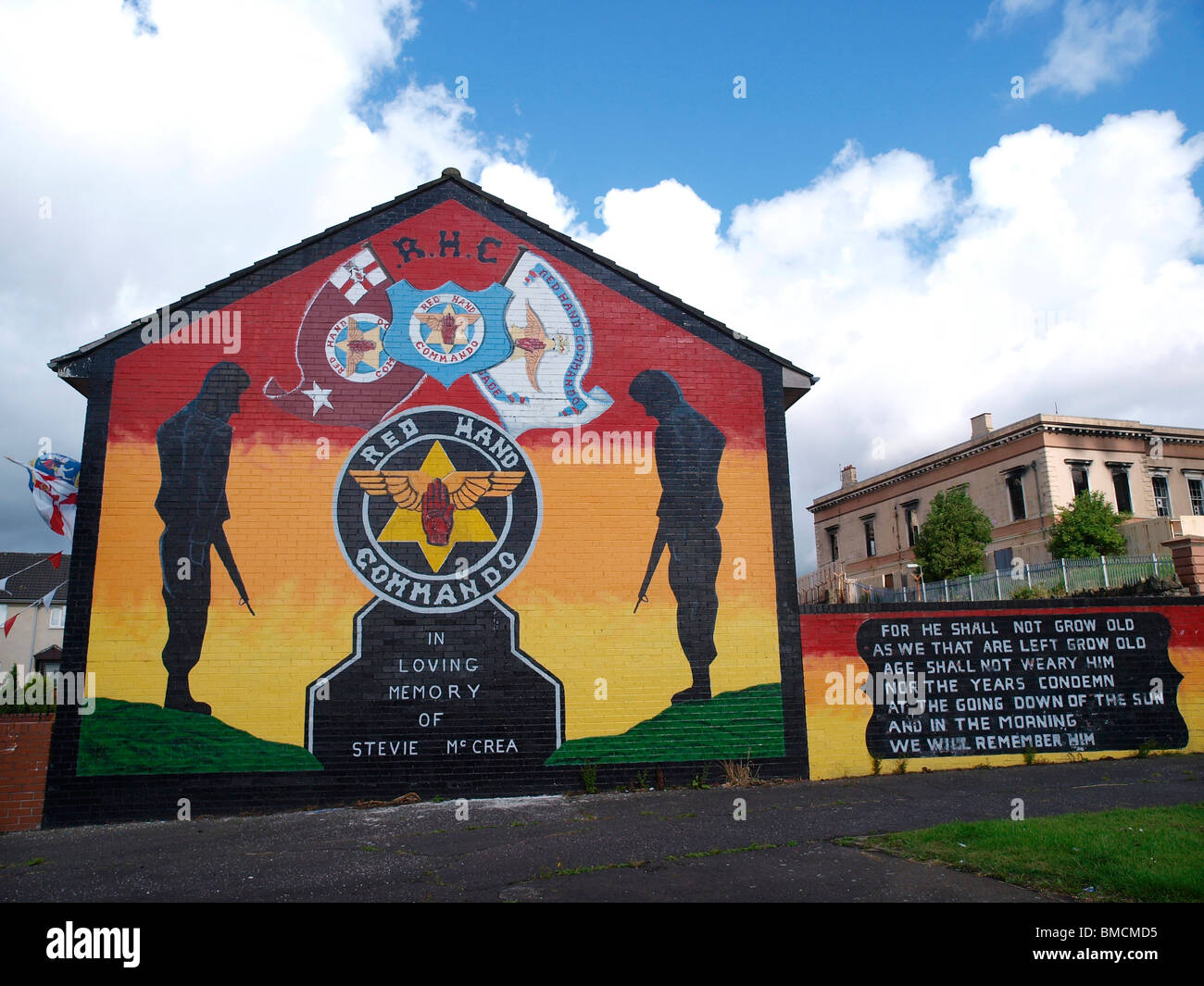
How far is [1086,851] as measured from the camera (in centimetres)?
608

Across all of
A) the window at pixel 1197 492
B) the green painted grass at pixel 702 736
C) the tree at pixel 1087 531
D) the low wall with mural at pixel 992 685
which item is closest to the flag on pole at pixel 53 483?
the green painted grass at pixel 702 736

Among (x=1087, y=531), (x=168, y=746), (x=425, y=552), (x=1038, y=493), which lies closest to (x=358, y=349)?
(x=425, y=552)

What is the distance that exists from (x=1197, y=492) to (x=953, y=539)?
39.0 ft

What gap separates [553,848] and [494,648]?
3.61m

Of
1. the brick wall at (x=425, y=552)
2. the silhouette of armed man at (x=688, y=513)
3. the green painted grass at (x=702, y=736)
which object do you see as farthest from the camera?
the silhouette of armed man at (x=688, y=513)

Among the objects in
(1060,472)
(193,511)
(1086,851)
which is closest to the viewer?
(1086,851)

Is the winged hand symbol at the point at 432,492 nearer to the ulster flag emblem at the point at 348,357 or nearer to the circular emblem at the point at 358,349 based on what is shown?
the ulster flag emblem at the point at 348,357

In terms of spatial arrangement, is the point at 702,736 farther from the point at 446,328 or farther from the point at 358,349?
the point at 358,349

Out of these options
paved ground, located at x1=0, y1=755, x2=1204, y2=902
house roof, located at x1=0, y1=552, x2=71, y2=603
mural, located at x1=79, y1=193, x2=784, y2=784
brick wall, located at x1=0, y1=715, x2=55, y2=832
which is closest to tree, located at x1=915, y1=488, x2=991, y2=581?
paved ground, located at x1=0, y1=755, x2=1204, y2=902

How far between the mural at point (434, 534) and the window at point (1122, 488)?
3142 centimetres

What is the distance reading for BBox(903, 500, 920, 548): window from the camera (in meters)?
42.9

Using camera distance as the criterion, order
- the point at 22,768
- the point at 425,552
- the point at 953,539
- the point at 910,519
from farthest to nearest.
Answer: the point at 910,519 < the point at 953,539 < the point at 425,552 < the point at 22,768

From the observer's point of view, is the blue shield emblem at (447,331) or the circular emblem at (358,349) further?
the blue shield emblem at (447,331)

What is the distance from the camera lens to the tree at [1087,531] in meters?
31.2
